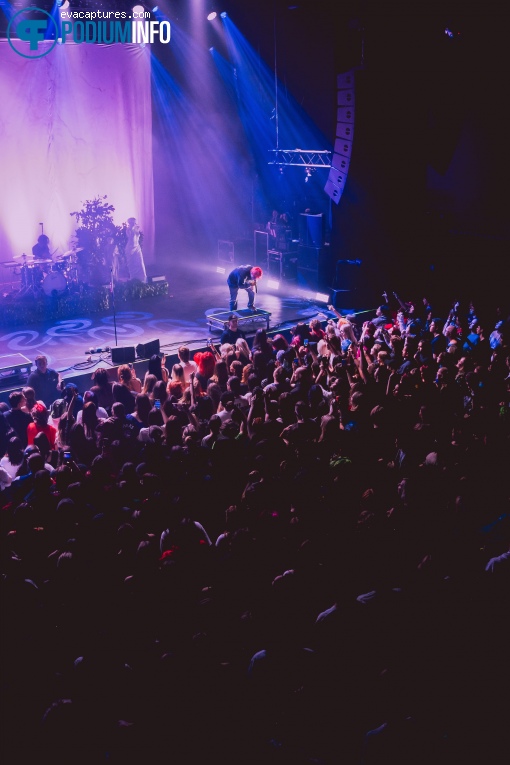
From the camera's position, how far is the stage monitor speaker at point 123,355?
8.17m

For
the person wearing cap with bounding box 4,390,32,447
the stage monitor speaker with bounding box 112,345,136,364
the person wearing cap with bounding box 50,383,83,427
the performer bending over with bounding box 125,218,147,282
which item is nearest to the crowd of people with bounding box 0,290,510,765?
the person wearing cap with bounding box 4,390,32,447

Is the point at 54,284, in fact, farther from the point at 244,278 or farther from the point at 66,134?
the point at 244,278

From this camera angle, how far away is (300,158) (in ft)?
42.5

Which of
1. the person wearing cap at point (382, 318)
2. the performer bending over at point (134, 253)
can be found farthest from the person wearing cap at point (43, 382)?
the performer bending over at point (134, 253)

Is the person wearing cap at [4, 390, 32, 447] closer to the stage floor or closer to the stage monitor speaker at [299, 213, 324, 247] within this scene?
the stage floor

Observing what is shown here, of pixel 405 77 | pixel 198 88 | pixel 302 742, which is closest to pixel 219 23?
pixel 198 88

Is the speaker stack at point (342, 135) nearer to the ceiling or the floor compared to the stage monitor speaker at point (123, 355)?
nearer to the ceiling

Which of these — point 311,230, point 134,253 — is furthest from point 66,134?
point 311,230

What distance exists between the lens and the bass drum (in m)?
11.7

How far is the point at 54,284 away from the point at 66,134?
128 inches

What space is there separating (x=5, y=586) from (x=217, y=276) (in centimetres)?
1191

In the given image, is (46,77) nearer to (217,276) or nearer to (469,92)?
(217,276)

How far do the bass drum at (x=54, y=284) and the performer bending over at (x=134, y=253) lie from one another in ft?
5.68

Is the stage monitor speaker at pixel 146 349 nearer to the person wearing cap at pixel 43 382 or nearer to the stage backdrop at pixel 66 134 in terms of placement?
the person wearing cap at pixel 43 382
